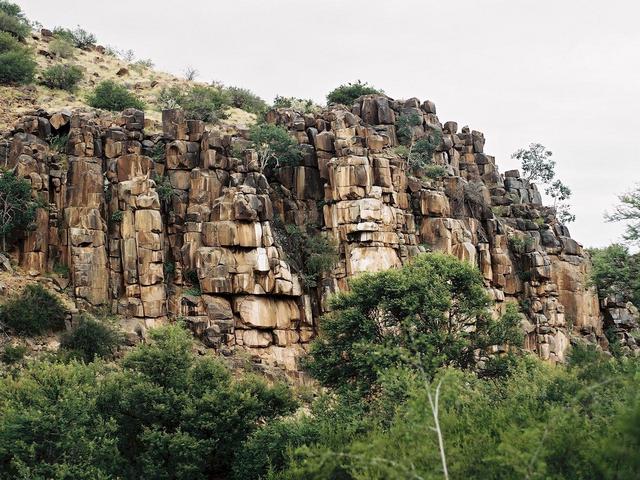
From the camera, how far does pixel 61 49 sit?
77312 mm

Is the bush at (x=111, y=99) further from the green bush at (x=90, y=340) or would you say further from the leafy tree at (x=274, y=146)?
the green bush at (x=90, y=340)

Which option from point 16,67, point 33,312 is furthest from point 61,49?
point 33,312

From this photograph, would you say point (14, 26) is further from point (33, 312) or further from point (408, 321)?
point (408, 321)

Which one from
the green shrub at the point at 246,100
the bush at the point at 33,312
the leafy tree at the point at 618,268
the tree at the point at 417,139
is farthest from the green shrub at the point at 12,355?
the green shrub at the point at 246,100

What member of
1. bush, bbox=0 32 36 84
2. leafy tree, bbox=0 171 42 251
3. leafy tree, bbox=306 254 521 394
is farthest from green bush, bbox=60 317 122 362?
bush, bbox=0 32 36 84

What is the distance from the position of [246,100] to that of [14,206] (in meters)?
39.1

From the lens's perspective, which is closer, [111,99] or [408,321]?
[408,321]

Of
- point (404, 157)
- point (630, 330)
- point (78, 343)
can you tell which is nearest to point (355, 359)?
point (78, 343)

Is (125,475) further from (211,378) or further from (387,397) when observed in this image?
(387,397)

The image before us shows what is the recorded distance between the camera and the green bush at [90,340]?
40.5m

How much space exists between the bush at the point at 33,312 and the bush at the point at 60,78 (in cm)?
3073

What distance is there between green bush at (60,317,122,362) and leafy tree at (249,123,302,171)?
1888 cm

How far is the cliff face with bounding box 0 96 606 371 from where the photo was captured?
46.9 meters

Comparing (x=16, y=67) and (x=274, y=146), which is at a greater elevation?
(x=16, y=67)
